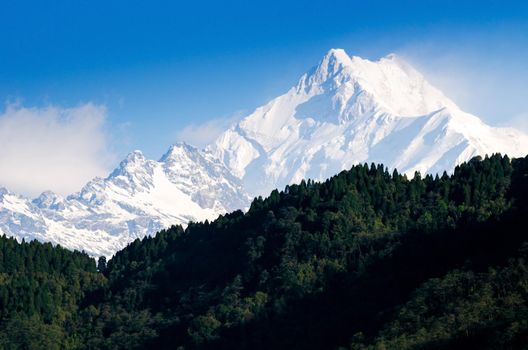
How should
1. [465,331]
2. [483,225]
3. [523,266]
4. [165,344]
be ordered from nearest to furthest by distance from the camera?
[465,331], [523,266], [483,225], [165,344]

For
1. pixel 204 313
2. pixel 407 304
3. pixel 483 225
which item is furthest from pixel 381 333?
pixel 204 313

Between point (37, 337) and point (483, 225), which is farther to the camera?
point (37, 337)

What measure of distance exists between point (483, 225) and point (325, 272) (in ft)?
95.1

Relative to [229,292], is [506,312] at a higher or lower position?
lower

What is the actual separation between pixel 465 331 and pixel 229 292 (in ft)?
217

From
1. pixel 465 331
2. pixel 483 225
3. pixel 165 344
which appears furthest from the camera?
pixel 165 344

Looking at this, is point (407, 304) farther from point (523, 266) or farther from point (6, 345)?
point (6, 345)

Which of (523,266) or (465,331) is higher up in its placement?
(523,266)

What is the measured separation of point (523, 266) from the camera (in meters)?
147

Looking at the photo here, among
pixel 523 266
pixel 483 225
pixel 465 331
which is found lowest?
pixel 465 331

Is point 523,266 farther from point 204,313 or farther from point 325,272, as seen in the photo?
point 204,313

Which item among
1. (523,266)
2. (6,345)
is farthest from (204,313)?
(523,266)

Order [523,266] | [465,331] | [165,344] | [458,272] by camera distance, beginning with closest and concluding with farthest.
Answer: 1. [465,331]
2. [523,266]
3. [458,272]
4. [165,344]

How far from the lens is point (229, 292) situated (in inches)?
7589
